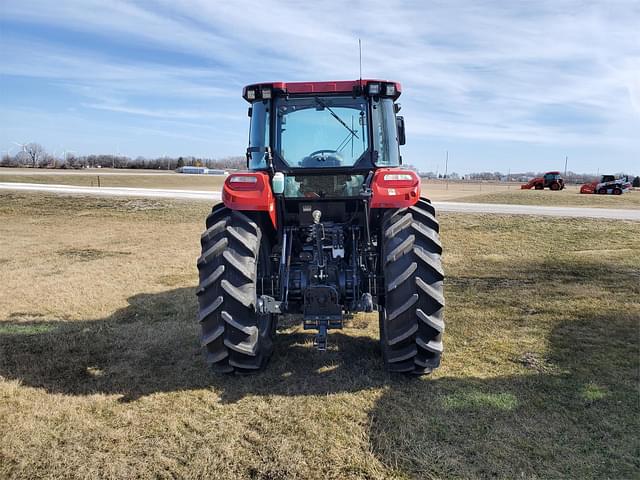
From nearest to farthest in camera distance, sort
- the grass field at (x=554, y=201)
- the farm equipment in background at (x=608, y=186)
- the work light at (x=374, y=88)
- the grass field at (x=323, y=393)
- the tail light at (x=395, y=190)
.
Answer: the grass field at (x=323, y=393), the tail light at (x=395, y=190), the work light at (x=374, y=88), the grass field at (x=554, y=201), the farm equipment in background at (x=608, y=186)

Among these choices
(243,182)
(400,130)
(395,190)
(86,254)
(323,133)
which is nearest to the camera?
(395,190)

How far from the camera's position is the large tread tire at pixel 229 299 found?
4.14 meters

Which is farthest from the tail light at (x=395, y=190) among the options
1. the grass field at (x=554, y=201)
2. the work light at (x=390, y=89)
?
the grass field at (x=554, y=201)

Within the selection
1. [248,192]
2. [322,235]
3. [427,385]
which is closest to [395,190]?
[322,235]

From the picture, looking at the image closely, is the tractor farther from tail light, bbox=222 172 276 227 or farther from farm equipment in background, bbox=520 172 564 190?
farm equipment in background, bbox=520 172 564 190

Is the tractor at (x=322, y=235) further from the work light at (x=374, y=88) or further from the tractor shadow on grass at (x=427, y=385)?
the tractor shadow on grass at (x=427, y=385)

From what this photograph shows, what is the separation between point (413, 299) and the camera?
405cm

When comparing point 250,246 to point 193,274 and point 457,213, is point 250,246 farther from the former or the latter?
point 457,213

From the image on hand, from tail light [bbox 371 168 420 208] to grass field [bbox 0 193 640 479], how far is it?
156 cm

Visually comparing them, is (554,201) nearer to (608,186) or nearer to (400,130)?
(608,186)

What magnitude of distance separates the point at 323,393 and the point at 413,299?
3.59 feet

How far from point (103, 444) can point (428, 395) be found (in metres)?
2.48

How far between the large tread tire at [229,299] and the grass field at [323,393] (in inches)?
10.4

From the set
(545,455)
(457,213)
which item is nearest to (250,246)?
(545,455)
